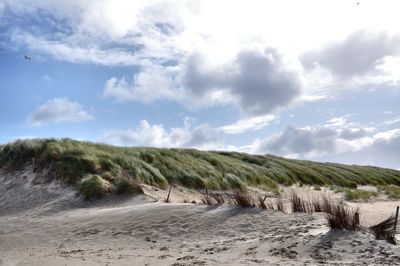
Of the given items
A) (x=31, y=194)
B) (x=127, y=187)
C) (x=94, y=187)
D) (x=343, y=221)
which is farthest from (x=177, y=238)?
(x=31, y=194)

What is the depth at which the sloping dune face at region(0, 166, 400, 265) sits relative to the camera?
898 cm

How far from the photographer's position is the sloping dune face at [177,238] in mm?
8984

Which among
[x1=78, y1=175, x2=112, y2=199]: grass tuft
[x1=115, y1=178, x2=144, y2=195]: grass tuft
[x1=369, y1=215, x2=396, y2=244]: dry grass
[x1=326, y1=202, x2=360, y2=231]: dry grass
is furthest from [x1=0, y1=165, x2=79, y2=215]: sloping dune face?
[x1=369, y1=215, x2=396, y2=244]: dry grass

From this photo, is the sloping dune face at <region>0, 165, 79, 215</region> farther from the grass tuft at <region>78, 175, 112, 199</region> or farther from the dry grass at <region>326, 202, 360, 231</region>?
the dry grass at <region>326, 202, 360, 231</region>

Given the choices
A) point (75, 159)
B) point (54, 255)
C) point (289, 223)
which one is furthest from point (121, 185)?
point (289, 223)

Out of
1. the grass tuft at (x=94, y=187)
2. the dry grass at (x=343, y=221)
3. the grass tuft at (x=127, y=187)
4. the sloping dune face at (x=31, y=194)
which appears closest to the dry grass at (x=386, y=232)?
the dry grass at (x=343, y=221)

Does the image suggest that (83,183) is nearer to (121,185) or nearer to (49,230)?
(121,185)

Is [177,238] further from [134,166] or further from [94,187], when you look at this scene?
[134,166]

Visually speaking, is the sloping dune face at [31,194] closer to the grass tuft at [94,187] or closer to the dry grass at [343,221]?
the grass tuft at [94,187]

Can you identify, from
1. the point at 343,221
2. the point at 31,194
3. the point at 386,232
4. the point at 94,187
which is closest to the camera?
the point at 386,232

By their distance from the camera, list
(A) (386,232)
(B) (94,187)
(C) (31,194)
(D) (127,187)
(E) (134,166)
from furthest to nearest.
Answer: (E) (134,166) → (C) (31,194) → (B) (94,187) → (D) (127,187) → (A) (386,232)

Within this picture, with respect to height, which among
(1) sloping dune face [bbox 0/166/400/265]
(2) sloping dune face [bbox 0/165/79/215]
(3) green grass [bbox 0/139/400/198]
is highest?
(3) green grass [bbox 0/139/400/198]

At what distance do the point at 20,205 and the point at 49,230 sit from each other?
5.17 meters

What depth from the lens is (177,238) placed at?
12.0 meters
